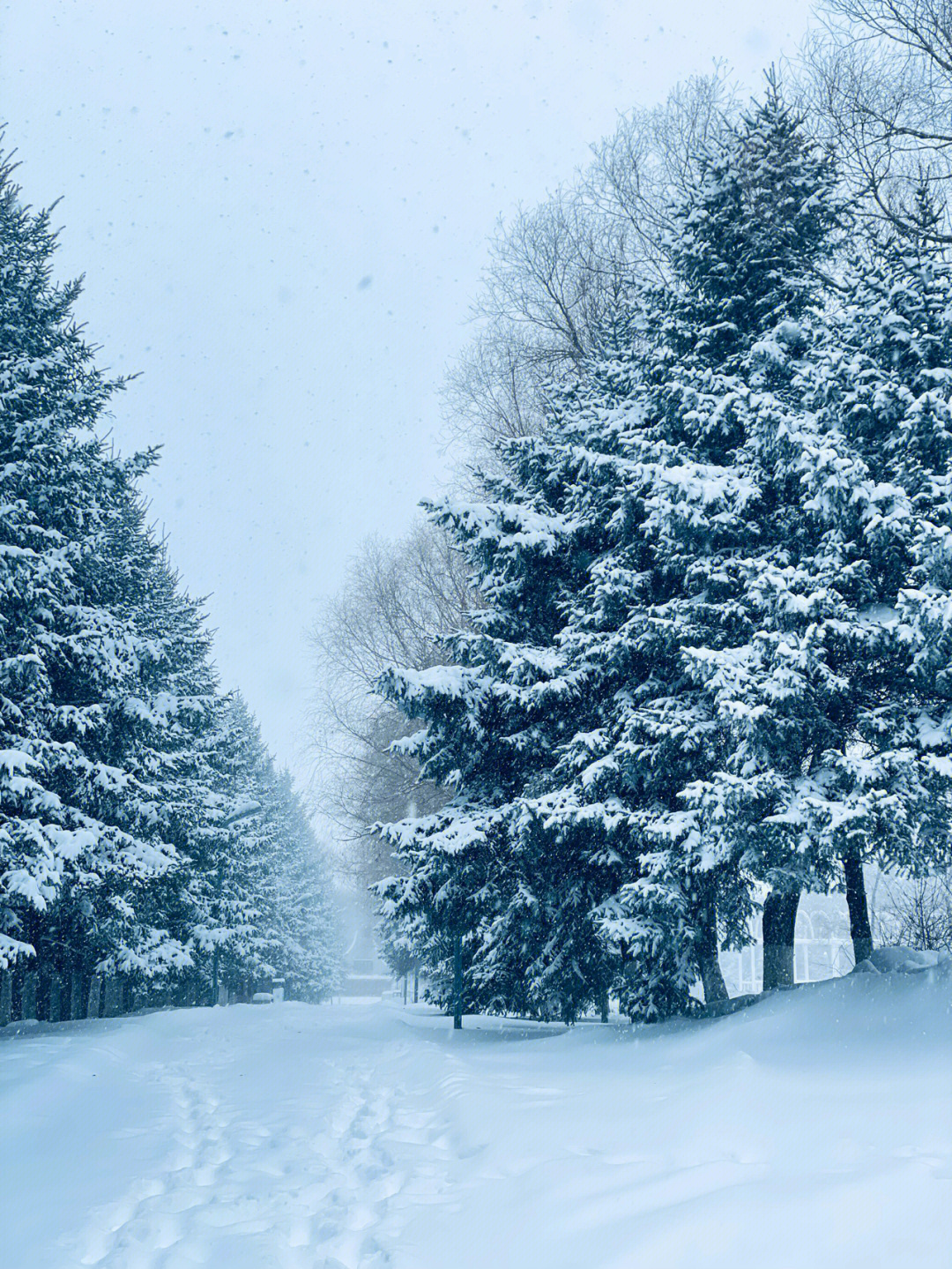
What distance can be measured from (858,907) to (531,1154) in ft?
20.0

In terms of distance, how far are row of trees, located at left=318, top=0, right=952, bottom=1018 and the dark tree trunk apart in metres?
0.04

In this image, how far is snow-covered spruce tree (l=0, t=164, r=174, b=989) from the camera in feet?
37.5

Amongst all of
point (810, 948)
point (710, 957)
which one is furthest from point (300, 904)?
point (810, 948)

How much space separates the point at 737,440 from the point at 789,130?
3.69 m

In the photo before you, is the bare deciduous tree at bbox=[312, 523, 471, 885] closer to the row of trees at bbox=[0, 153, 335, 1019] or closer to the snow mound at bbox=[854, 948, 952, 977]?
the row of trees at bbox=[0, 153, 335, 1019]

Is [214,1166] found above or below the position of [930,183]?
below

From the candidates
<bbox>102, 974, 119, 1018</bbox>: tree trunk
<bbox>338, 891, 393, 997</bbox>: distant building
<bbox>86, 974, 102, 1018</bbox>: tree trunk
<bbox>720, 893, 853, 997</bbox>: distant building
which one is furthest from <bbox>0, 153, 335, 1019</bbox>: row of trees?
<bbox>338, 891, 393, 997</bbox>: distant building

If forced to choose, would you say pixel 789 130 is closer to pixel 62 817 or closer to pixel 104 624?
pixel 104 624

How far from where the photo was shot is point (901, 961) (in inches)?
345

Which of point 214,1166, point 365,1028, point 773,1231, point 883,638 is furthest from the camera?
point 365,1028

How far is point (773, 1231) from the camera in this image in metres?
3.60

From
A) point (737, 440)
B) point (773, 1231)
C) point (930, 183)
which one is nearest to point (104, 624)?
point (737, 440)

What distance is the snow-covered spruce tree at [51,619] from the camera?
11430mm

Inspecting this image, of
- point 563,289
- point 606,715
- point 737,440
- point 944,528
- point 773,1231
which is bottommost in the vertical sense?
point 773,1231
